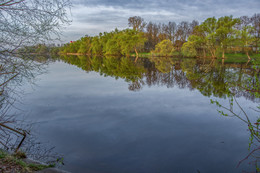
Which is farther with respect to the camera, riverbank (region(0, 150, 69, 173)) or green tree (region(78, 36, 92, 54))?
green tree (region(78, 36, 92, 54))

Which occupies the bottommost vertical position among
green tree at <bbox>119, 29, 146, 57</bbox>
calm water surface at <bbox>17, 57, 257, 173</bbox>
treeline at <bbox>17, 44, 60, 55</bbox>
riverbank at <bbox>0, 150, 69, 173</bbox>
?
calm water surface at <bbox>17, 57, 257, 173</bbox>

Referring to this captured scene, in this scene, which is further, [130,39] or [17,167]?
[130,39]

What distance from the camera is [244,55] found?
2511 inches

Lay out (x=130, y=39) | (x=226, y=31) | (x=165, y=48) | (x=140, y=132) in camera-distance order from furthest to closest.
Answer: (x=130, y=39), (x=165, y=48), (x=226, y=31), (x=140, y=132)

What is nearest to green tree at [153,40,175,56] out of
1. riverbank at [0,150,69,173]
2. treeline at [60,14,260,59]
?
treeline at [60,14,260,59]

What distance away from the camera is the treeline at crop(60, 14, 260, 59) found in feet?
182

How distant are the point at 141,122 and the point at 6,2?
7574 millimetres

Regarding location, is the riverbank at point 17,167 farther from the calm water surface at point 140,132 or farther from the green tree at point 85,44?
the green tree at point 85,44

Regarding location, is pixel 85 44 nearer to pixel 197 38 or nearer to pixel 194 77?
pixel 197 38

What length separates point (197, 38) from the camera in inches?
2421

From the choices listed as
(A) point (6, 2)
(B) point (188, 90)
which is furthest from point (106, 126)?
(B) point (188, 90)

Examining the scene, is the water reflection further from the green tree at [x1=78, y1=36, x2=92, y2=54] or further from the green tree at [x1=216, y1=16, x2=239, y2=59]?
the green tree at [x1=78, y1=36, x2=92, y2=54]

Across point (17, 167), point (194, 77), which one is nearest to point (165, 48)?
point (194, 77)

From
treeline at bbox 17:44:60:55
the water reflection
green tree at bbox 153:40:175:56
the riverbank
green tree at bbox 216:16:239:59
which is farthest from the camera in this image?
green tree at bbox 153:40:175:56
